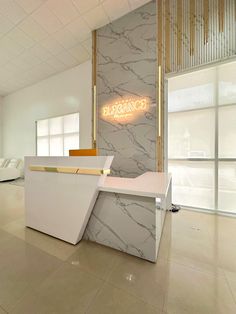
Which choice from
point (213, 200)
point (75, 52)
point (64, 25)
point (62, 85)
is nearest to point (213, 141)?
point (213, 200)

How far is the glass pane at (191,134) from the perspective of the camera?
3125 mm

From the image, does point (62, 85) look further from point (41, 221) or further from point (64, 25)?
point (41, 221)

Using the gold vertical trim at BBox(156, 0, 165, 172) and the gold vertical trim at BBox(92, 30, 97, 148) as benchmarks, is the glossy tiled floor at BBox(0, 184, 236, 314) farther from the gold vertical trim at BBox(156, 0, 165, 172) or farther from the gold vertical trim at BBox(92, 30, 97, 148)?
the gold vertical trim at BBox(92, 30, 97, 148)

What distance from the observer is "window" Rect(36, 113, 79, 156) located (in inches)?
212

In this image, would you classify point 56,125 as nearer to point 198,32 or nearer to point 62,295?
point 198,32

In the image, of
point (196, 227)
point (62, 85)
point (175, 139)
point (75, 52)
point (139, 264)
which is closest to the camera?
point (139, 264)

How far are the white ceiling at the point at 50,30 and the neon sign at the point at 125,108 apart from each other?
77.3 inches

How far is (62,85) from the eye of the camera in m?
5.65

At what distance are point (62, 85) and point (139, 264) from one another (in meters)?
6.12

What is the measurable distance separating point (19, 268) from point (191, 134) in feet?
11.8

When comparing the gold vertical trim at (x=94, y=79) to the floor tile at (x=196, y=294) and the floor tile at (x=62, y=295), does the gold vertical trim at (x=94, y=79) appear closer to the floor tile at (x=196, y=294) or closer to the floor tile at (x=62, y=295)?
the floor tile at (x=62, y=295)

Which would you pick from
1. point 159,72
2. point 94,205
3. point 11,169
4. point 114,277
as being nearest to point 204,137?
point 159,72

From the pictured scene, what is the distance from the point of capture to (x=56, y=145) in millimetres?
5969

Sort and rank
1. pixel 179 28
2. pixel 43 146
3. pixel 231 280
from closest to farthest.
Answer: pixel 231 280, pixel 179 28, pixel 43 146
